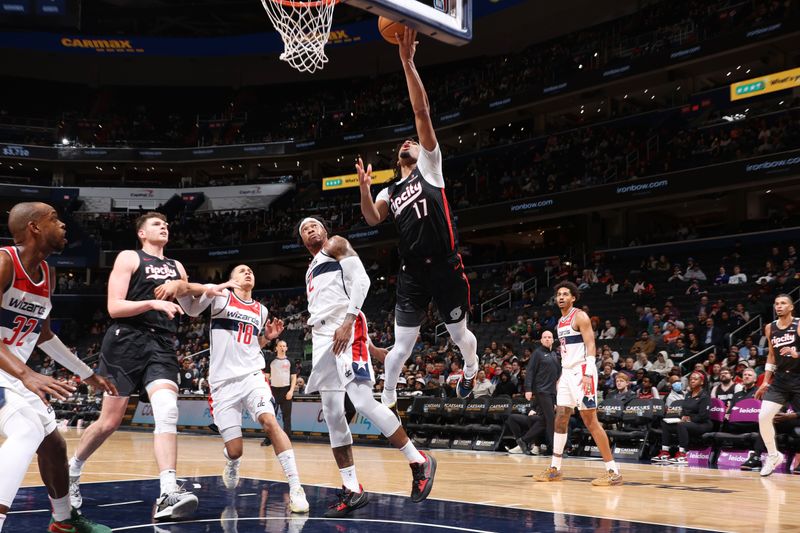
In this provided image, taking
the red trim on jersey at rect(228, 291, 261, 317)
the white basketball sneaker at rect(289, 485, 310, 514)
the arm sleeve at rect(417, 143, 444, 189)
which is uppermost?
the arm sleeve at rect(417, 143, 444, 189)

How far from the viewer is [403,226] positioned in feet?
20.4

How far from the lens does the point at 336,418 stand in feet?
20.6

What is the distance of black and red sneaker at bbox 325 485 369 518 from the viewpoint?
5.99 meters

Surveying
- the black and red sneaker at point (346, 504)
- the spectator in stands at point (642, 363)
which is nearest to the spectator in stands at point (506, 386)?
the spectator in stands at point (642, 363)

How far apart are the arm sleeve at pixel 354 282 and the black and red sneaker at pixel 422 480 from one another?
52.6 inches

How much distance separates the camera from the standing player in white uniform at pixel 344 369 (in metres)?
6.06

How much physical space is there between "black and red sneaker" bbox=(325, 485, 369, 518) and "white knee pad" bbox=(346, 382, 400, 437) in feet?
1.78

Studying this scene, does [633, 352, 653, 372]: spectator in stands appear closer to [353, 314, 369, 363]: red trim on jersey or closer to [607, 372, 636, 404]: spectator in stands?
[607, 372, 636, 404]: spectator in stands

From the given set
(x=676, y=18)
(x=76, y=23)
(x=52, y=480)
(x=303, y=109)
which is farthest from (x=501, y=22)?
(x=52, y=480)

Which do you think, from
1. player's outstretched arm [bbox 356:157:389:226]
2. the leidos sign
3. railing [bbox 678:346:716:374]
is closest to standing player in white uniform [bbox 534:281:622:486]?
player's outstretched arm [bbox 356:157:389:226]

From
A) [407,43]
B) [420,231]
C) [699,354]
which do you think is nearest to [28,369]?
[420,231]

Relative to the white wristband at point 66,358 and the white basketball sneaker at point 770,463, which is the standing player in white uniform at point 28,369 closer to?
the white wristband at point 66,358

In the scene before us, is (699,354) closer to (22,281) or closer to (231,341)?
(231,341)

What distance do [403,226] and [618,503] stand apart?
326 cm
